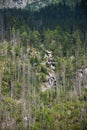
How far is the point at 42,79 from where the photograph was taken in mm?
153250

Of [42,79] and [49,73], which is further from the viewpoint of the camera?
[49,73]

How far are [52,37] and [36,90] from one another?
5383cm

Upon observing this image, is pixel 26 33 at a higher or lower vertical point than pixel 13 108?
higher

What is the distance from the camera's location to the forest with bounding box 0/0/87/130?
391ft

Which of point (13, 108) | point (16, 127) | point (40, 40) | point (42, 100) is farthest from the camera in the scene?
point (40, 40)

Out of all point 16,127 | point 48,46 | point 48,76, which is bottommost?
point 16,127

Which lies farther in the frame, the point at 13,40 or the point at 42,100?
the point at 13,40

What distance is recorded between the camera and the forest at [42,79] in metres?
119

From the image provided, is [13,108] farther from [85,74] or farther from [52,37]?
[52,37]

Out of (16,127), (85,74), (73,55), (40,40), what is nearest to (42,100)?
(16,127)

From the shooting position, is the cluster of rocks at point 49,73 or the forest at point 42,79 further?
the cluster of rocks at point 49,73

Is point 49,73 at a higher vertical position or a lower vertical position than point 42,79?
higher

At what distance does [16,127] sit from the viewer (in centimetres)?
11481

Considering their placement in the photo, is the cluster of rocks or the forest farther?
the cluster of rocks
